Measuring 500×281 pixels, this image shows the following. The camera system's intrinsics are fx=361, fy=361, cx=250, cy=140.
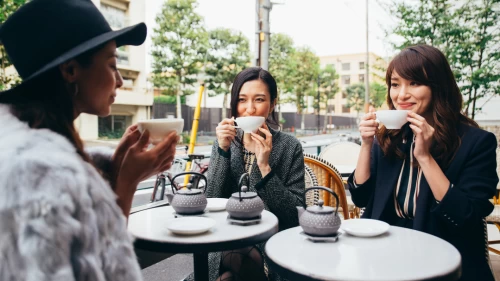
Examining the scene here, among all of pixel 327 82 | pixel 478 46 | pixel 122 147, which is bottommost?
pixel 122 147

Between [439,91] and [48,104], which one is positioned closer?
[48,104]

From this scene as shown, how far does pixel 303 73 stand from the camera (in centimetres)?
3153

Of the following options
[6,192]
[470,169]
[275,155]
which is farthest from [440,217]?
[6,192]

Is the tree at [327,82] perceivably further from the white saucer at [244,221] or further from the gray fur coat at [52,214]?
the gray fur coat at [52,214]

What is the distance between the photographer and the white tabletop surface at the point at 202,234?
151 centimetres

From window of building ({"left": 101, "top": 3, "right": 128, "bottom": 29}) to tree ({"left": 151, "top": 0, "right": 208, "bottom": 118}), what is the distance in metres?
1.92

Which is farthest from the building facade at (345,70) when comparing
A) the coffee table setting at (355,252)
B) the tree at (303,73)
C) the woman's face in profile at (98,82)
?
the woman's face in profile at (98,82)

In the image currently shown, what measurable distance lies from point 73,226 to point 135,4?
22.6 m

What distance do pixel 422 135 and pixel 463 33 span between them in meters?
5.92

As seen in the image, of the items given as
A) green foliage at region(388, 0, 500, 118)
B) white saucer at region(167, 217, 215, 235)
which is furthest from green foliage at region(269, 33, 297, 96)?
white saucer at region(167, 217, 215, 235)

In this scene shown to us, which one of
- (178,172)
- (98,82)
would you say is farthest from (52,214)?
(178,172)

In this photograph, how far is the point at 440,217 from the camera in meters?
1.78

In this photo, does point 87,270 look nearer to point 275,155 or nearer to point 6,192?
point 6,192

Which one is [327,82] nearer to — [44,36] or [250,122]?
[250,122]
